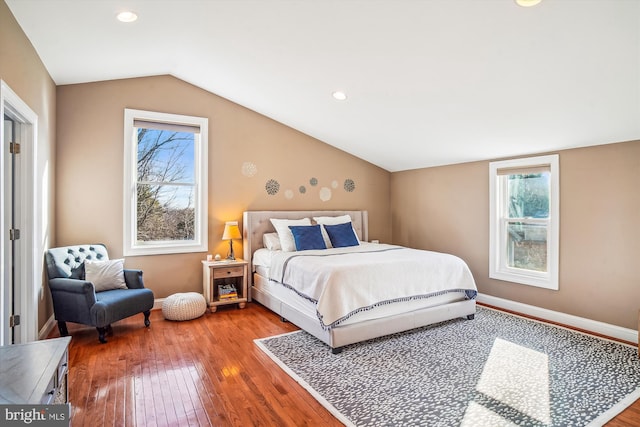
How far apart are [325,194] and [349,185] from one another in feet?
1.60

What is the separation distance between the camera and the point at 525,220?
4.30 meters

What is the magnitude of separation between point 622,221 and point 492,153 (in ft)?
4.95

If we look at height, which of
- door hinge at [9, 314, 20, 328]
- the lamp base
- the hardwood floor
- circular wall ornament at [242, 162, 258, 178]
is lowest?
the hardwood floor

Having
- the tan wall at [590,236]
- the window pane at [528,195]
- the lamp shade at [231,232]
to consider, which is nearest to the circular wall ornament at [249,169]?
the lamp shade at [231,232]

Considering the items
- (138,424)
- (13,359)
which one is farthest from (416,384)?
(13,359)

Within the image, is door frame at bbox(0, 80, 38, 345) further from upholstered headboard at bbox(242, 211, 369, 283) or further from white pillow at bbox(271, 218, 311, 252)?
white pillow at bbox(271, 218, 311, 252)

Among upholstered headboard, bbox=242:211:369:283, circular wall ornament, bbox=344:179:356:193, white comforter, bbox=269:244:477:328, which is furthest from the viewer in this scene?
circular wall ornament, bbox=344:179:356:193

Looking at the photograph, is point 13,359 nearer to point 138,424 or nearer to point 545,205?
point 138,424

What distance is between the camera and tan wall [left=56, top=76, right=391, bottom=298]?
3982 mm

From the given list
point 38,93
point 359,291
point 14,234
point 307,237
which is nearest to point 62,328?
point 14,234

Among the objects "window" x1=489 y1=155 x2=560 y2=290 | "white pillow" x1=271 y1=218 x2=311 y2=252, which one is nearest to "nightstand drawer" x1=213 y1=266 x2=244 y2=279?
"white pillow" x1=271 y1=218 x2=311 y2=252

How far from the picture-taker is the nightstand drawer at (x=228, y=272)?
440 cm

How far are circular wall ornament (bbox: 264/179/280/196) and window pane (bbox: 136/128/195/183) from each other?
1.04m

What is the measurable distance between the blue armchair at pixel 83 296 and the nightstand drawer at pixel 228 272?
0.84 metres
